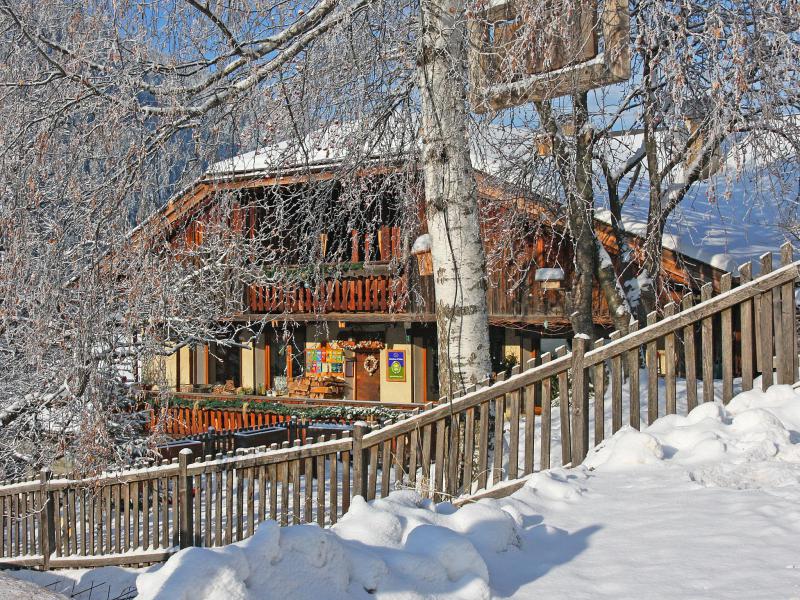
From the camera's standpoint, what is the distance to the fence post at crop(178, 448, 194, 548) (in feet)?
32.5

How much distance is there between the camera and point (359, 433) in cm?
737

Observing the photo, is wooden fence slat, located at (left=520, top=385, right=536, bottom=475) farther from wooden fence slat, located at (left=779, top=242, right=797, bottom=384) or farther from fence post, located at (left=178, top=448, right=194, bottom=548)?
fence post, located at (left=178, top=448, right=194, bottom=548)

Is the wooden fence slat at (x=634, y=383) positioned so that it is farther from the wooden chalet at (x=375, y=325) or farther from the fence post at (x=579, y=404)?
the wooden chalet at (x=375, y=325)

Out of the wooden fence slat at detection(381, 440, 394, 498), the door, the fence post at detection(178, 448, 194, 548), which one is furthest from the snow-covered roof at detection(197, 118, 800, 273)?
the door

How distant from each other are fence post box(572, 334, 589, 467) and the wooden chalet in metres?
6.99

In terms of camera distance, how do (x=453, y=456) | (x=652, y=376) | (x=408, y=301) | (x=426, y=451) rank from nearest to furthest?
(x=652, y=376)
(x=453, y=456)
(x=426, y=451)
(x=408, y=301)

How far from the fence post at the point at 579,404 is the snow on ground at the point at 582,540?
554 mm

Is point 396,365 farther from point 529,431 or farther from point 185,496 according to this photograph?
point 529,431

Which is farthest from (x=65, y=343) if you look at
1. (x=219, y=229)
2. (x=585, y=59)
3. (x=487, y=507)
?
(x=585, y=59)

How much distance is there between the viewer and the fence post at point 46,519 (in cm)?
1120

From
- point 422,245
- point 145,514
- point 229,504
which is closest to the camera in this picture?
point 229,504

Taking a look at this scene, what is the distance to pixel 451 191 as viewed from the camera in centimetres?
616

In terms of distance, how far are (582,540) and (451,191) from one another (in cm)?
297

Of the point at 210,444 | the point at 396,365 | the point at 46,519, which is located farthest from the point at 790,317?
the point at 396,365
